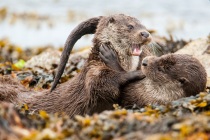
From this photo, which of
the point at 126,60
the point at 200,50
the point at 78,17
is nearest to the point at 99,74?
the point at 126,60

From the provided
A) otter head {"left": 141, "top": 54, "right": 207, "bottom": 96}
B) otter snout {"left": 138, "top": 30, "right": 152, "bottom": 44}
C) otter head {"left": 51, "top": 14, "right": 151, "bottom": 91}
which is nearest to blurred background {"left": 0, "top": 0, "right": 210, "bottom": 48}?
otter head {"left": 51, "top": 14, "right": 151, "bottom": 91}

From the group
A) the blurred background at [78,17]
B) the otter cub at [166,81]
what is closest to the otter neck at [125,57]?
the otter cub at [166,81]

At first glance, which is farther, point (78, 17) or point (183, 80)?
point (78, 17)

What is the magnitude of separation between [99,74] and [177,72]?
0.81m

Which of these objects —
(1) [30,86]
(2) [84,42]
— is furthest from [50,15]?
(1) [30,86]

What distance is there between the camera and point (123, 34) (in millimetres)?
7016

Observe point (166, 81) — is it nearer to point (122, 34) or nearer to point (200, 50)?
point (122, 34)

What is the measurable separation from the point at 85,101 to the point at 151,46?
3.28 feet

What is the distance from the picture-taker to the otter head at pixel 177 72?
6266 millimetres

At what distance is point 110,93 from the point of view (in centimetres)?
657

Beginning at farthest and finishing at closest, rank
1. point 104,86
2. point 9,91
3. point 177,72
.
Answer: point 9,91
point 104,86
point 177,72

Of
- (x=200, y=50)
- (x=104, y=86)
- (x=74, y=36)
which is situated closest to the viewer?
(x=104, y=86)

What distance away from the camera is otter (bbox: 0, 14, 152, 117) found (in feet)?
21.7

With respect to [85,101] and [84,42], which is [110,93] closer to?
[85,101]
